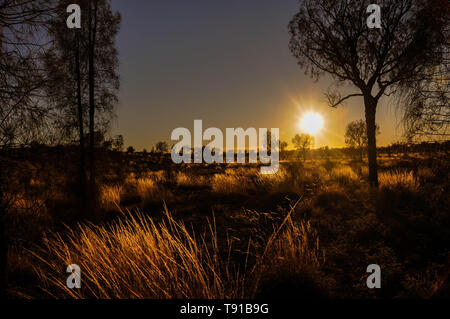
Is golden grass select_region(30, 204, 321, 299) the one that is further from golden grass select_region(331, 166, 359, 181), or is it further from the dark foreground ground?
golden grass select_region(331, 166, 359, 181)

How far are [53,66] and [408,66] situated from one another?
33.9ft

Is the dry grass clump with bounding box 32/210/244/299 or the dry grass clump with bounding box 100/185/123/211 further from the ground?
the dry grass clump with bounding box 32/210/244/299

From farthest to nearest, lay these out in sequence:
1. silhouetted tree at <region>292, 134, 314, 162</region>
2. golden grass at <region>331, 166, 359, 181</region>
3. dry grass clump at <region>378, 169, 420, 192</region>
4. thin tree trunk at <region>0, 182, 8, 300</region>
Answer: silhouetted tree at <region>292, 134, 314, 162</region> → golden grass at <region>331, 166, 359, 181</region> → dry grass clump at <region>378, 169, 420, 192</region> → thin tree trunk at <region>0, 182, 8, 300</region>

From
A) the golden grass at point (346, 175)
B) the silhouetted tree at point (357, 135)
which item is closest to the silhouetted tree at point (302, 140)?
the silhouetted tree at point (357, 135)

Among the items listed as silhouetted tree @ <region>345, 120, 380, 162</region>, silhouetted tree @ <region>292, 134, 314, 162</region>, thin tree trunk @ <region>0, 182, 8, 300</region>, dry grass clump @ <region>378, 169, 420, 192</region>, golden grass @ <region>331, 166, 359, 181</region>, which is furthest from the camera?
silhouetted tree @ <region>292, 134, 314, 162</region>

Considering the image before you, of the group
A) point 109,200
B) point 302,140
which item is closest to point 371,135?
point 109,200

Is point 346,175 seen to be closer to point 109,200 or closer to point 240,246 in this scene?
point 240,246

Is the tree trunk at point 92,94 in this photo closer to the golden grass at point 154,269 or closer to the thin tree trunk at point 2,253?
the golden grass at point 154,269

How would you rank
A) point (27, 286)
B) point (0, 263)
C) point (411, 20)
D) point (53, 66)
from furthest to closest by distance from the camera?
point (411, 20), point (27, 286), point (53, 66), point (0, 263)

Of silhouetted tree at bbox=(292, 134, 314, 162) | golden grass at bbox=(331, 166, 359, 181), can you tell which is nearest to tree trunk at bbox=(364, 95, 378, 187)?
golden grass at bbox=(331, 166, 359, 181)

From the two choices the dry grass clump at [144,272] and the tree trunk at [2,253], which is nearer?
the dry grass clump at [144,272]

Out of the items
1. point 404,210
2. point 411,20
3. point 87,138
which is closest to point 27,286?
point 87,138
